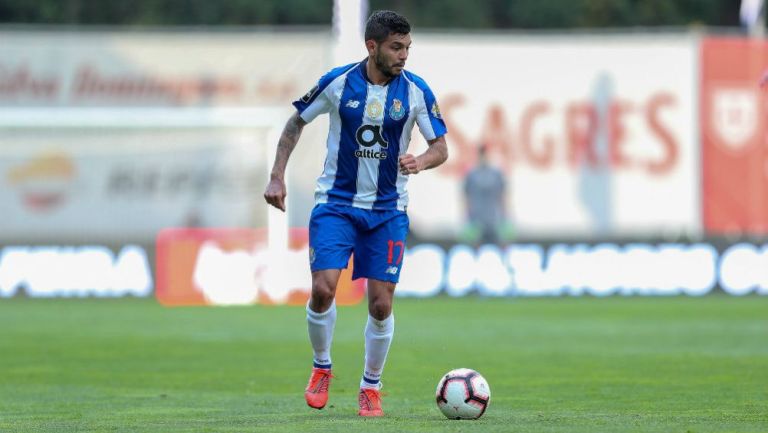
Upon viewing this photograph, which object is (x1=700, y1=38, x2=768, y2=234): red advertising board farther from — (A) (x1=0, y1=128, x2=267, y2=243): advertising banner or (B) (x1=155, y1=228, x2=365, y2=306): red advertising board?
(B) (x1=155, y1=228, x2=365, y2=306): red advertising board

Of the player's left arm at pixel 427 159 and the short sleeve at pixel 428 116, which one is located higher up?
the short sleeve at pixel 428 116

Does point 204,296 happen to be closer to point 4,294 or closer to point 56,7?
point 4,294

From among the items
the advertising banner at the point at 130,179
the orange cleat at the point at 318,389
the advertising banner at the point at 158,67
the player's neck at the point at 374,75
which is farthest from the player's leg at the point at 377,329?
the advertising banner at the point at 158,67

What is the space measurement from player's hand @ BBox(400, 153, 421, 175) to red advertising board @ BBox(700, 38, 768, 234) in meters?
24.5

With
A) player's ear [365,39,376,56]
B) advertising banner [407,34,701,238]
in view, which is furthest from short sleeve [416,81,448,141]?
advertising banner [407,34,701,238]

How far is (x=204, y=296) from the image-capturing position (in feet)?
74.3

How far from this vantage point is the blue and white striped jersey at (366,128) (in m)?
8.77

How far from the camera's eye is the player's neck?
877 cm

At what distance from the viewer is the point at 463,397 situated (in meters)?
8.27

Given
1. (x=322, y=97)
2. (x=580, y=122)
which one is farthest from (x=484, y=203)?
(x=322, y=97)

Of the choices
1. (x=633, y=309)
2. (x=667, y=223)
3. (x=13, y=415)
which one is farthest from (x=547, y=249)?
(x=13, y=415)

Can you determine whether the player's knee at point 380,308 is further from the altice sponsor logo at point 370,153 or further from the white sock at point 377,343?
the altice sponsor logo at point 370,153

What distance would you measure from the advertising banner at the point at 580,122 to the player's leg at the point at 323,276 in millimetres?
21986

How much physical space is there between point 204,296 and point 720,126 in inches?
534
